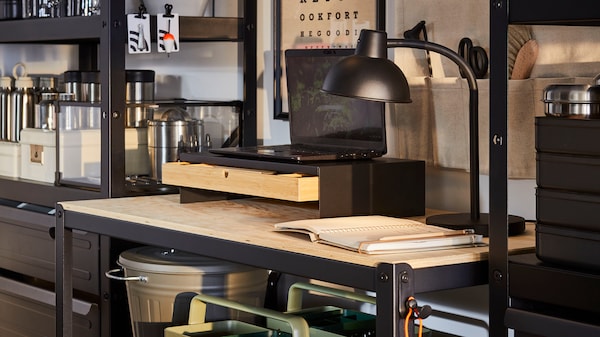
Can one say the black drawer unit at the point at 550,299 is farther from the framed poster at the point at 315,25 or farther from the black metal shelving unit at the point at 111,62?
the black metal shelving unit at the point at 111,62

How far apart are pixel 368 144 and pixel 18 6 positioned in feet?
5.42

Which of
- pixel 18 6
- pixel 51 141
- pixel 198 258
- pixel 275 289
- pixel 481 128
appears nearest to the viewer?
pixel 481 128

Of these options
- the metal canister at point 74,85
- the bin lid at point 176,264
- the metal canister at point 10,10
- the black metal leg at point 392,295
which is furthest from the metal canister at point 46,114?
the black metal leg at point 392,295

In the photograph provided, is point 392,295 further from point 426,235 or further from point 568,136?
point 568,136

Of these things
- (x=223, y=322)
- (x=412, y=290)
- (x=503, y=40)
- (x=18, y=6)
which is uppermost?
(x=18, y=6)

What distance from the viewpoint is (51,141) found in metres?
3.62

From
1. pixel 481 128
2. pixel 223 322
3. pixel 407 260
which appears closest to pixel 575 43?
pixel 481 128

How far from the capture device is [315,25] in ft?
11.0

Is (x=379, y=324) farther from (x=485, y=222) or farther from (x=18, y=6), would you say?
(x=18, y=6)

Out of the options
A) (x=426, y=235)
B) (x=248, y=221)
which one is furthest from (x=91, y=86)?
(x=426, y=235)

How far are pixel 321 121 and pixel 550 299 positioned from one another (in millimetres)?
1184

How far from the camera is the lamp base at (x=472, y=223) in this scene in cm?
247

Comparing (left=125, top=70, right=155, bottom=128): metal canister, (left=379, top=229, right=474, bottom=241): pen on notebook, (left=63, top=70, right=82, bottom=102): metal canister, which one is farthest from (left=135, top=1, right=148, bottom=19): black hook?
(left=379, top=229, right=474, bottom=241): pen on notebook

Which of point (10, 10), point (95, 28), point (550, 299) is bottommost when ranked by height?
point (550, 299)
